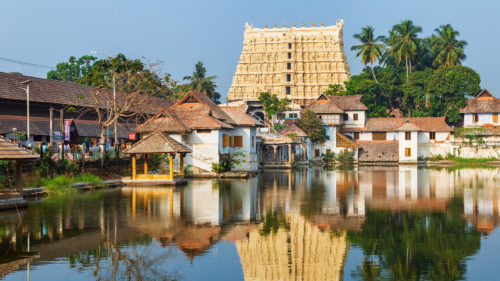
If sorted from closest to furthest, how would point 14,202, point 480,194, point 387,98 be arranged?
point 14,202, point 480,194, point 387,98

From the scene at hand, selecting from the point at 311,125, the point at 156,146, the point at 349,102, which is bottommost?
the point at 156,146

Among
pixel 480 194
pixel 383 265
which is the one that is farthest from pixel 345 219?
pixel 480 194

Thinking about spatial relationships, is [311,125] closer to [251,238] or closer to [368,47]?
[368,47]

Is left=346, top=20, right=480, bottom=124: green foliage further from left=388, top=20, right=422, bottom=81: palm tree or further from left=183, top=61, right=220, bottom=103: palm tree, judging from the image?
left=183, top=61, right=220, bottom=103: palm tree

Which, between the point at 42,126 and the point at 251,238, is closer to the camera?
the point at 251,238

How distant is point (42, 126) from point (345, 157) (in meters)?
35.7

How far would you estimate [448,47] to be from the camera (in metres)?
82.8

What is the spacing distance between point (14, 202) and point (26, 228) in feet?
15.9

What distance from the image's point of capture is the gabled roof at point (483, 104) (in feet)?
224

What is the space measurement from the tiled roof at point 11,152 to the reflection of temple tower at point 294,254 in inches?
372

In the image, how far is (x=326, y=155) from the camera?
67688 millimetres

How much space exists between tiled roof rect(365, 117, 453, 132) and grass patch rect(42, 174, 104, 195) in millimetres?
45307

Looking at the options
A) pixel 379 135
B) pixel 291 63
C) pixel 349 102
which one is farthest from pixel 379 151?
pixel 291 63

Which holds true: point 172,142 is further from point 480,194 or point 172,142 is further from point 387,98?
point 387,98
